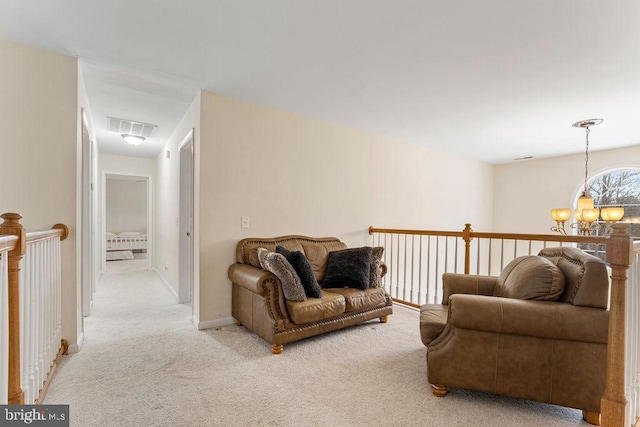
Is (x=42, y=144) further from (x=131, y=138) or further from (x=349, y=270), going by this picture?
(x=349, y=270)

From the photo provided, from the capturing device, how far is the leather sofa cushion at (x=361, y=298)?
2791 millimetres

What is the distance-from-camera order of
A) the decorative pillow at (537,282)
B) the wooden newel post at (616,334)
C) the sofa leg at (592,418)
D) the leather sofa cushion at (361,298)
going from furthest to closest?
1. the leather sofa cushion at (361,298)
2. the decorative pillow at (537,282)
3. the sofa leg at (592,418)
4. the wooden newel post at (616,334)

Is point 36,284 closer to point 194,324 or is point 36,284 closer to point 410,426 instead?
point 194,324

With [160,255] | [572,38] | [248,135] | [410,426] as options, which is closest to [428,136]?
[572,38]

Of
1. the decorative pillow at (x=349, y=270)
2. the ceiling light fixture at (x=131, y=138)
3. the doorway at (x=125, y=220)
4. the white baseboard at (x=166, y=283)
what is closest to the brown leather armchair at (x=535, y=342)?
the decorative pillow at (x=349, y=270)

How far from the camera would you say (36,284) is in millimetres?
1646

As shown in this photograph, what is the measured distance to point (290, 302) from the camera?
248cm

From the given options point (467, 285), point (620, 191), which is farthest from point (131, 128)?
point (620, 191)

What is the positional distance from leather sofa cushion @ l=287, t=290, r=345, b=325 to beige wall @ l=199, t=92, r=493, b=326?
99 centimetres

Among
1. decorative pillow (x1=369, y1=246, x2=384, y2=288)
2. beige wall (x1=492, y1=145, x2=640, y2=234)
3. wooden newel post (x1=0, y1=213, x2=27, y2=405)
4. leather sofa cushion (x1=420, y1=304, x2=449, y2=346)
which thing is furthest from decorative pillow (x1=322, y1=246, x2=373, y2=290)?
beige wall (x1=492, y1=145, x2=640, y2=234)

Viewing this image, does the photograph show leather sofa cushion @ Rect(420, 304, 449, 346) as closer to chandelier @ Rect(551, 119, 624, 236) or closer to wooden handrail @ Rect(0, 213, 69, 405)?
wooden handrail @ Rect(0, 213, 69, 405)

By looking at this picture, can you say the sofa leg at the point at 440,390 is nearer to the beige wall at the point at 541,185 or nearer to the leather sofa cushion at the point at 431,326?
the leather sofa cushion at the point at 431,326

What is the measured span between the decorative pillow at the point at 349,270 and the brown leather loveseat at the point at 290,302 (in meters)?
0.06

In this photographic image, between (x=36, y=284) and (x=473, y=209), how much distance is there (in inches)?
257
